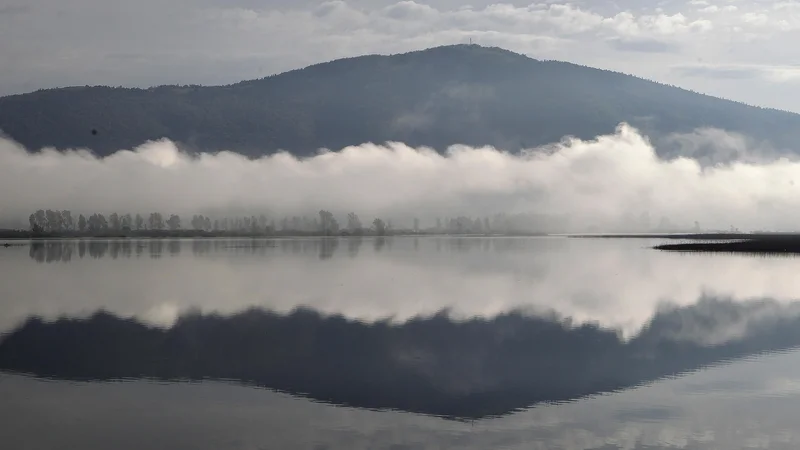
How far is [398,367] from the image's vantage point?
3628 centimetres

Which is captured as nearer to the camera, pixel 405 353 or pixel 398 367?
pixel 398 367

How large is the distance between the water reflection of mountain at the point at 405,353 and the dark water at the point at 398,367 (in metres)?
0.15

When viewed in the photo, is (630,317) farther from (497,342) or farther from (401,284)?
(401,284)

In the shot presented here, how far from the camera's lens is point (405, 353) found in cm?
3991

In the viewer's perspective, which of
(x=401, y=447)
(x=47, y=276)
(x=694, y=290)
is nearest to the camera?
(x=401, y=447)

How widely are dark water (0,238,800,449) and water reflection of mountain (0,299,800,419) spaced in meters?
0.15

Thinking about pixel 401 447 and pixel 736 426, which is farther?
pixel 736 426

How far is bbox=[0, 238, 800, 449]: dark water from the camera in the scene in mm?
25359

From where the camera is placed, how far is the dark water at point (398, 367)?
2536 cm

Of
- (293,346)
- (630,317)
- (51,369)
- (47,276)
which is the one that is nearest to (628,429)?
(293,346)

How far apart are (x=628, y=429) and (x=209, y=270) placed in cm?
7998

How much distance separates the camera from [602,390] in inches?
1252

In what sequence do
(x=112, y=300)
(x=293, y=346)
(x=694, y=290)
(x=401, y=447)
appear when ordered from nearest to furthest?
(x=401, y=447), (x=293, y=346), (x=112, y=300), (x=694, y=290)

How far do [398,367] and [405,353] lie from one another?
3640 mm
